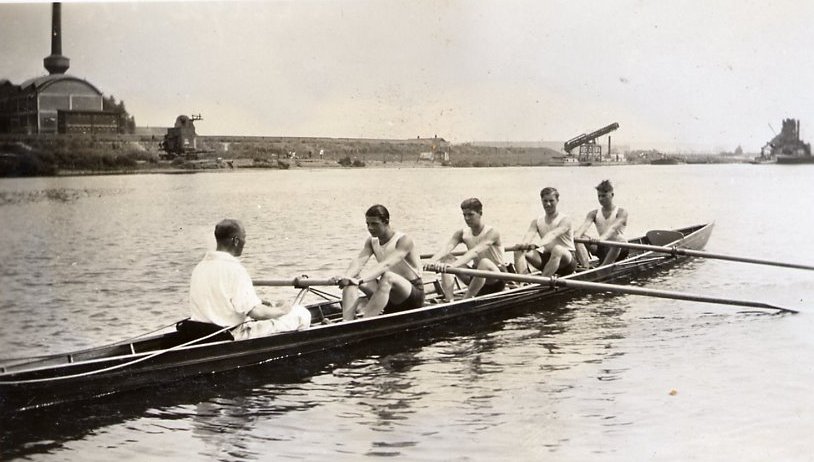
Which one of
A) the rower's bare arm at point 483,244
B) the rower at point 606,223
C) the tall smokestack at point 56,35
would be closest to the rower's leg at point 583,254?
the rower at point 606,223

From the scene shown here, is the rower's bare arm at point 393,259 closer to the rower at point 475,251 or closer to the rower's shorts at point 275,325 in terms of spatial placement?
the rower's shorts at point 275,325

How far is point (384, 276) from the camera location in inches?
294

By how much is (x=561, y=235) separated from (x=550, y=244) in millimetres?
237

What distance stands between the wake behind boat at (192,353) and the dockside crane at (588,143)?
566cm

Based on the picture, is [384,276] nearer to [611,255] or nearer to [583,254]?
[583,254]

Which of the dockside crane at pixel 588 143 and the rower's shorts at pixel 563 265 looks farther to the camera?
the dockside crane at pixel 588 143

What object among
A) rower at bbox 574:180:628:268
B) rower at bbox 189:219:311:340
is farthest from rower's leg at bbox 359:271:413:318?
rower at bbox 574:180:628:268

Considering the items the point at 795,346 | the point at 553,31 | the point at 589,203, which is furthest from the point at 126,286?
the point at 589,203

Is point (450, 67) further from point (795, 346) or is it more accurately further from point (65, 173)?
point (65, 173)

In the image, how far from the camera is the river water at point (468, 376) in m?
5.38

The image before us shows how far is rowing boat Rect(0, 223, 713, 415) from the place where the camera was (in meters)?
5.56

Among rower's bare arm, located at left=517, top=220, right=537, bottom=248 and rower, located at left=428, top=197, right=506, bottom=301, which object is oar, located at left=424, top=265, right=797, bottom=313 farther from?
rower's bare arm, located at left=517, top=220, right=537, bottom=248

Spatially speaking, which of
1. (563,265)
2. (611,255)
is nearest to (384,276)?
(563,265)

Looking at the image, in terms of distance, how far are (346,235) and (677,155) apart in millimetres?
8277
